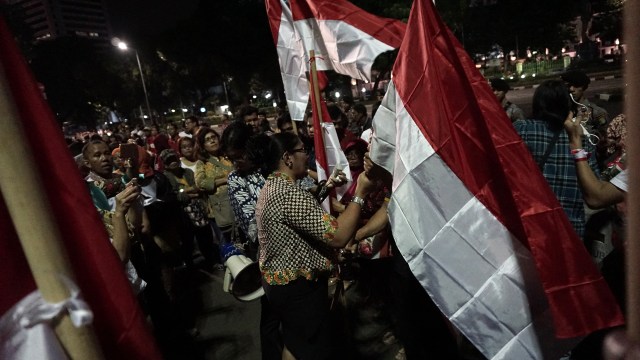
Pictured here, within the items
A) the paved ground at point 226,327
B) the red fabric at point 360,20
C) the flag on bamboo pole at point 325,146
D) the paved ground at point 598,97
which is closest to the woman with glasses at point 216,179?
the paved ground at point 226,327

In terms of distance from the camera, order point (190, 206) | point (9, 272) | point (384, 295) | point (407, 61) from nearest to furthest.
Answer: point (9, 272) → point (407, 61) → point (384, 295) → point (190, 206)

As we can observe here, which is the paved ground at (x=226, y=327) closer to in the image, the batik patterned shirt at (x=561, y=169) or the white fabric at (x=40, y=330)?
the batik patterned shirt at (x=561, y=169)

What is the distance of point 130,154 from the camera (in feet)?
14.4

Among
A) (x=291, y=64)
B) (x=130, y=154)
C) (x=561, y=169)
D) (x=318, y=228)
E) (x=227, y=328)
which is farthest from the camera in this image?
(x=130, y=154)

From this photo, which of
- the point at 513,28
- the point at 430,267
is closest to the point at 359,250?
the point at 430,267

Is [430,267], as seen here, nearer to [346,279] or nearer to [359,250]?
[359,250]

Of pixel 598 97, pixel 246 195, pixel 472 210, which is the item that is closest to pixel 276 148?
pixel 246 195

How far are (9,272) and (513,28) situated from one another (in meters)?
49.4

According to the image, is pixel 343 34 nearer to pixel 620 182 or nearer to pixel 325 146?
pixel 325 146

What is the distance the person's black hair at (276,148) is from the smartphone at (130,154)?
2.34m

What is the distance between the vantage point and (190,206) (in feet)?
18.2

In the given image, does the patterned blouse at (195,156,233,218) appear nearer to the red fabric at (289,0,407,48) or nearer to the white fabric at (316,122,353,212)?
the white fabric at (316,122,353,212)

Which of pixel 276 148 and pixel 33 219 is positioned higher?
pixel 33 219

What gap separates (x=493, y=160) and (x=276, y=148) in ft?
4.21
